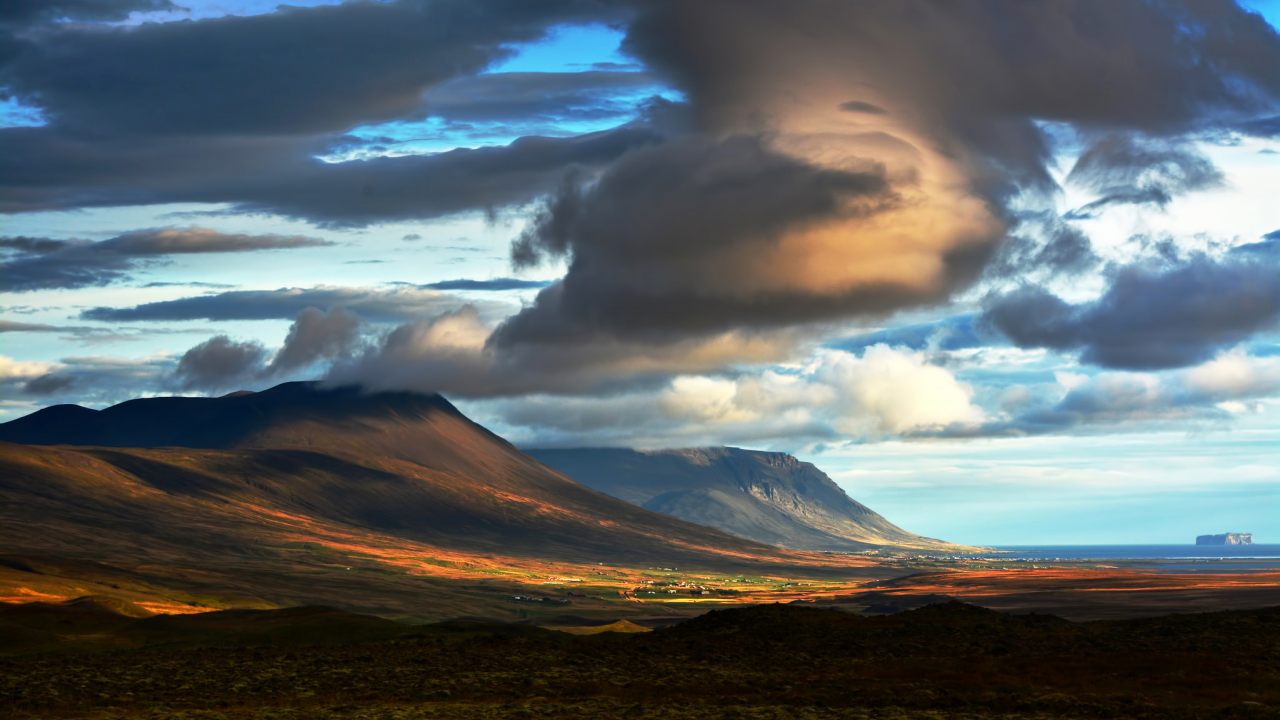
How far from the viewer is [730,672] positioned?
8062cm

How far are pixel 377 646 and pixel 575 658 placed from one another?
1858cm

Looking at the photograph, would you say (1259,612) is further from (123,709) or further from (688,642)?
(123,709)

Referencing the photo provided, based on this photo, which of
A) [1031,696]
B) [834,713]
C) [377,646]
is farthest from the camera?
[377,646]

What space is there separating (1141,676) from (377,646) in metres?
59.7

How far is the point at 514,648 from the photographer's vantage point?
91062 mm

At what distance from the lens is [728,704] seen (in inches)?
2598

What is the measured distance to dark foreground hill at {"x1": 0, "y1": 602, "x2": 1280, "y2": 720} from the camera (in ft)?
211

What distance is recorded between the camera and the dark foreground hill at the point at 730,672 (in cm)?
6438

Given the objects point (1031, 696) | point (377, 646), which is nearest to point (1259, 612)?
point (1031, 696)

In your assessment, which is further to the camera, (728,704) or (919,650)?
(919,650)

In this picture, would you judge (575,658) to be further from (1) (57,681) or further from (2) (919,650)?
(1) (57,681)

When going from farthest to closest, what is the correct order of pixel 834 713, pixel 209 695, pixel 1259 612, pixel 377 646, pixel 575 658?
1. pixel 1259 612
2. pixel 377 646
3. pixel 575 658
4. pixel 209 695
5. pixel 834 713

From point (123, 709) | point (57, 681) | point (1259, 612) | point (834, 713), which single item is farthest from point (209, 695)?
point (1259, 612)

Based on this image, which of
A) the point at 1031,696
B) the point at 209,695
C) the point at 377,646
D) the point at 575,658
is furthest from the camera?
the point at 377,646
